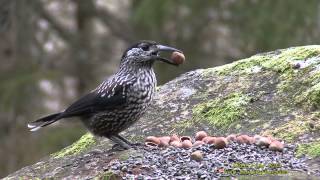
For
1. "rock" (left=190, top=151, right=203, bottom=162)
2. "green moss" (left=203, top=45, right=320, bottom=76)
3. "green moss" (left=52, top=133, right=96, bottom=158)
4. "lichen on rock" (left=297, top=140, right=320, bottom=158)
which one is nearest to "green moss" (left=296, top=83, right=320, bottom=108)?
"green moss" (left=203, top=45, right=320, bottom=76)

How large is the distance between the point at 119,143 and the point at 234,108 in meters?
0.89

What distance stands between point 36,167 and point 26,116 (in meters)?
6.54

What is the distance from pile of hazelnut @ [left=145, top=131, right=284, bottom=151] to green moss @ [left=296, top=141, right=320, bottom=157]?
11cm

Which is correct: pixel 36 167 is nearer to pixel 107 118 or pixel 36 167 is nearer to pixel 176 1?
pixel 107 118

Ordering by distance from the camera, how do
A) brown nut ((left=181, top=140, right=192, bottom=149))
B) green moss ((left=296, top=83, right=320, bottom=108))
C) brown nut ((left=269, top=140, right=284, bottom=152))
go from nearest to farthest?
1. brown nut ((left=269, top=140, right=284, bottom=152))
2. brown nut ((left=181, top=140, right=192, bottom=149))
3. green moss ((left=296, top=83, right=320, bottom=108))

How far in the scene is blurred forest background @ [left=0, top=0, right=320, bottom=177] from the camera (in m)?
11.4

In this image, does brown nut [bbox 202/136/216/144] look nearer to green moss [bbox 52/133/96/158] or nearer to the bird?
the bird

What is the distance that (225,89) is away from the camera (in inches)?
227

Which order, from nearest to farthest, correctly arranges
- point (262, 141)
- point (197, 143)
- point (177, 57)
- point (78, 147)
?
point (262, 141) < point (197, 143) < point (78, 147) < point (177, 57)

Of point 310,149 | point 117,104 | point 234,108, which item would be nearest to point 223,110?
point 234,108

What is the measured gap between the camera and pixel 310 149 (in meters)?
4.56

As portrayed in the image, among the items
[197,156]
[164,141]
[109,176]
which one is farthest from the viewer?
[164,141]

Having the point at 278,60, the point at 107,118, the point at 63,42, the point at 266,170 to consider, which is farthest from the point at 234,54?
the point at 266,170

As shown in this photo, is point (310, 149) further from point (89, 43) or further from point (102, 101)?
point (89, 43)
